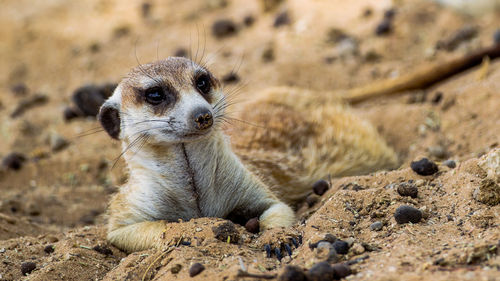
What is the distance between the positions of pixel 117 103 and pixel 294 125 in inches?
62.7

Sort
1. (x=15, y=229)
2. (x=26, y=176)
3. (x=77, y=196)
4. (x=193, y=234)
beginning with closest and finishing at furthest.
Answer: (x=193, y=234) < (x=15, y=229) < (x=77, y=196) < (x=26, y=176)

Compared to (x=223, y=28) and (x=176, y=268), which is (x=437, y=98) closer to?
(x=176, y=268)

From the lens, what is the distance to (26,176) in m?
5.13

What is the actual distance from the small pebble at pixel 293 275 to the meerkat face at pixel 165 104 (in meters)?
1.09

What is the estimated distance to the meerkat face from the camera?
9.53 ft

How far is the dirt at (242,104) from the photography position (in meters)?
2.35

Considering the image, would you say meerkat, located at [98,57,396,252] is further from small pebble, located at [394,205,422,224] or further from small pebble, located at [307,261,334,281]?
small pebble, located at [307,261,334,281]

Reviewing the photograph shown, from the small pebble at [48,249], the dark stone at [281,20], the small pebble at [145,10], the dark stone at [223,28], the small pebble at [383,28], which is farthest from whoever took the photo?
the small pebble at [145,10]

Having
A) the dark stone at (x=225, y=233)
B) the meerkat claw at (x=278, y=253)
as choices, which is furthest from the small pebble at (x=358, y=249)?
the dark stone at (x=225, y=233)

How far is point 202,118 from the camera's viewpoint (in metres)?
2.82

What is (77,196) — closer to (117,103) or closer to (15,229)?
(15,229)

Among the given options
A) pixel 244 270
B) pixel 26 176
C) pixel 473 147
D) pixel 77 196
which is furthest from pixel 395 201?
pixel 26 176

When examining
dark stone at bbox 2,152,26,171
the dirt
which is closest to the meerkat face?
the dirt

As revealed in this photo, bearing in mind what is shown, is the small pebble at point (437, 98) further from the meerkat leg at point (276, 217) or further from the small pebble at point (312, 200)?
the meerkat leg at point (276, 217)
